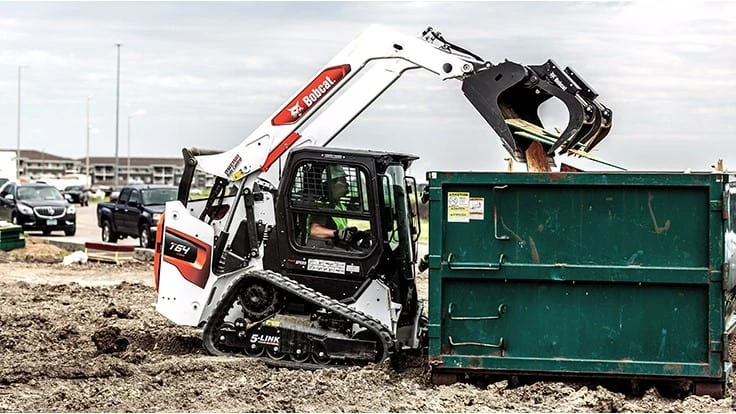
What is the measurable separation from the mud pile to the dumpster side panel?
0.95 feet

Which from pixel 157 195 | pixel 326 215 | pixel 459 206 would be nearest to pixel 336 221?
pixel 326 215

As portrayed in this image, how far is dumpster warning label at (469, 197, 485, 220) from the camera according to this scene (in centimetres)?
1020

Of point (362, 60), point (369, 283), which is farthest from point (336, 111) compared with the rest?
point (369, 283)

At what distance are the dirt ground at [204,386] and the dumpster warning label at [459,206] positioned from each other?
145 cm

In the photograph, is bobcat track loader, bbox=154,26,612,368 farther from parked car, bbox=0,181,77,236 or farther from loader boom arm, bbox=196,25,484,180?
parked car, bbox=0,181,77,236

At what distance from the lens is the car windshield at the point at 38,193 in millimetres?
37594

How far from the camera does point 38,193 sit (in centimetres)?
3812

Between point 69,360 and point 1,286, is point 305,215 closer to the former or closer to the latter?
point 69,360

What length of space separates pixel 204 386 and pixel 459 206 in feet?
8.98

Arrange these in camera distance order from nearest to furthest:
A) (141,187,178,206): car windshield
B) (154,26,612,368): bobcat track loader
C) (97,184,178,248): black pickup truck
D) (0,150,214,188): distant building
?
(154,26,612,368): bobcat track loader, (97,184,178,248): black pickup truck, (141,187,178,206): car windshield, (0,150,214,188): distant building

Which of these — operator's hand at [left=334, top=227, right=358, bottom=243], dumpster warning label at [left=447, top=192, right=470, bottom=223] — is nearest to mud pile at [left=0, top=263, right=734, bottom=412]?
operator's hand at [left=334, top=227, right=358, bottom=243]

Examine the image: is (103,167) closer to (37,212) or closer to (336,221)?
(37,212)

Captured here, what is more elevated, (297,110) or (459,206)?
(297,110)

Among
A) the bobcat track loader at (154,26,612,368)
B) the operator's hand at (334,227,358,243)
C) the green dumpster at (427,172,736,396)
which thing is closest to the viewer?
the green dumpster at (427,172,736,396)
